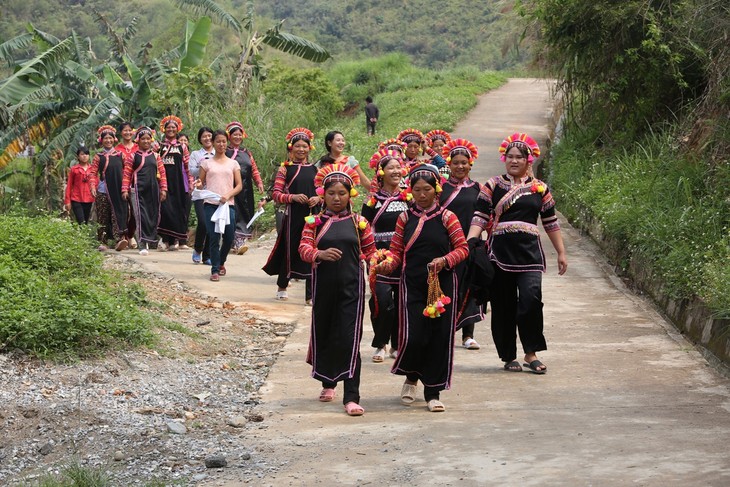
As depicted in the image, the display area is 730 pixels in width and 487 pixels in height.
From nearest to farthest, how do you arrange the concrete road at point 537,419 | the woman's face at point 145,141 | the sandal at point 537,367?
the concrete road at point 537,419
the sandal at point 537,367
the woman's face at point 145,141

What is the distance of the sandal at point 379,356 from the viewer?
377 inches

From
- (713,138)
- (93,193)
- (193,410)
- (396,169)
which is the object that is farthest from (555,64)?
(193,410)

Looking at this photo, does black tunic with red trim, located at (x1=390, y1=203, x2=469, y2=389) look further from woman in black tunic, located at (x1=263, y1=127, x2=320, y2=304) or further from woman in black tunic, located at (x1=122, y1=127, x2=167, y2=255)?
woman in black tunic, located at (x1=122, y1=127, x2=167, y2=255)

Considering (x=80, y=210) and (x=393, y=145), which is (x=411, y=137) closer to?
(x=393, y=145)

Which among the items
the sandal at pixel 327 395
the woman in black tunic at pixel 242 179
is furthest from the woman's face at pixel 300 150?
the sandal at pixel 327 395

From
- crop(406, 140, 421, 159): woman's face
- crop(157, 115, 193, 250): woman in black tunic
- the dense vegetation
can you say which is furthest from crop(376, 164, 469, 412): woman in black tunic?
crop(157, 115, 193, 250): woman in black tunic

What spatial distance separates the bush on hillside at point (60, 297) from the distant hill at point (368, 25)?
54218 millimetres

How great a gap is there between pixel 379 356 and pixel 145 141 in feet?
23.9

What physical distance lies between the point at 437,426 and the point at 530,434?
2.10 ft

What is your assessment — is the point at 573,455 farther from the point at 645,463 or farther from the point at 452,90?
the point at 452,90

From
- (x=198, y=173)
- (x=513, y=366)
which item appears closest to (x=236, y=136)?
(x=198, y=173)

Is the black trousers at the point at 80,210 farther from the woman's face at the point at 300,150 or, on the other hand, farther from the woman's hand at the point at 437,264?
the woman's hand at the point at 437,264

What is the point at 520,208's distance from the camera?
29.6ft

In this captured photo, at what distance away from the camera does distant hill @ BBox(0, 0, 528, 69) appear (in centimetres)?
6838
